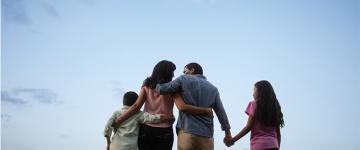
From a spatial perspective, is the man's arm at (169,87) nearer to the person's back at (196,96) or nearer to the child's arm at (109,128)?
the person's back at (196,96)

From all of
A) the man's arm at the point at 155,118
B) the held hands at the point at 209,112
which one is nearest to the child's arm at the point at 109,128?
the man's arm at the point at 155,118

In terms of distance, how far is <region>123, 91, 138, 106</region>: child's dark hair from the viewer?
255 inches

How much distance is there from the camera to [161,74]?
6.10 meters

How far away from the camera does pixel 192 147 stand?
18.6 ft

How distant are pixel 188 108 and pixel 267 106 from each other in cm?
145

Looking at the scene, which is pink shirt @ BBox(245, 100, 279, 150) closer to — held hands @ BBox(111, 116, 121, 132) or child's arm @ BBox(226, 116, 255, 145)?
child's arm @ BBox(226, 116, 255, 145)

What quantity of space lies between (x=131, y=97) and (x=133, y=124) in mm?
496

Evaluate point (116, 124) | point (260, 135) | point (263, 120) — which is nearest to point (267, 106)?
point (263, 120)

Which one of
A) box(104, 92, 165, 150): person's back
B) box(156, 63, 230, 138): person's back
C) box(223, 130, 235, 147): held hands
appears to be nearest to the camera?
box(156, 63, 230, 138): person's back

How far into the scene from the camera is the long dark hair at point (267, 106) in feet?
Answer: 20.7

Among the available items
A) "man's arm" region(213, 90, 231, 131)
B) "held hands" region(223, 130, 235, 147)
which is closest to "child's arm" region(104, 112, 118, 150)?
"man's arm" region(213, 90, 231, 131)

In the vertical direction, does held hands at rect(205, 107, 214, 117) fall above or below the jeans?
above

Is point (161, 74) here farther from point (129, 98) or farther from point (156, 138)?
point (156, 138)

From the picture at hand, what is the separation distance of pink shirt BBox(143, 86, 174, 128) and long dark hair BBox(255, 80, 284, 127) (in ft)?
4.92
